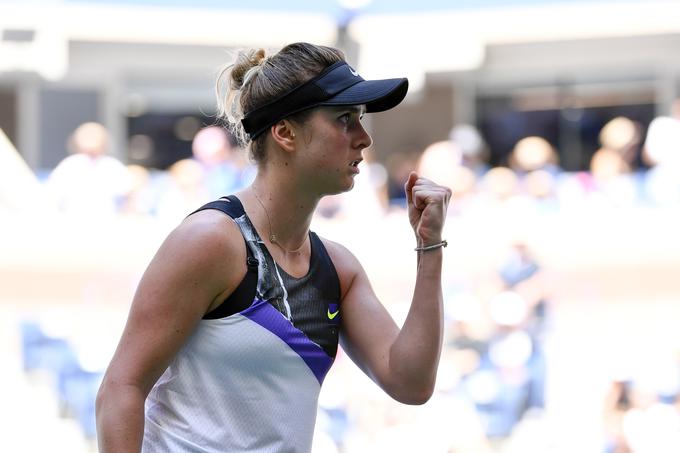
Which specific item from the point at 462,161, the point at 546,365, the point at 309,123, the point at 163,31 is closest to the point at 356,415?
the point at 546,365

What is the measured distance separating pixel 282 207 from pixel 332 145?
0.17m

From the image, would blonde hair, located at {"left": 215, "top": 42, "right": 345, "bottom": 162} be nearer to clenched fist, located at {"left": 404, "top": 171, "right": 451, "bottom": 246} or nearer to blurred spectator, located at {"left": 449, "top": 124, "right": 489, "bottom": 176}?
clenched fist, located at {"left": 404, "top": 171, "right": 451, "bottom": 246}

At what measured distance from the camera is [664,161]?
24.2 ft

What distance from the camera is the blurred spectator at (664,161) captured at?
7.13m

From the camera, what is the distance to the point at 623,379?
634 cm

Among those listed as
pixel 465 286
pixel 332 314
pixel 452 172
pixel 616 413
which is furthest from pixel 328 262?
pixel 452 172

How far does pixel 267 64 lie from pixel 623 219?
437cm

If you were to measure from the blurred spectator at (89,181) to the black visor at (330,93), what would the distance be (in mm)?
4633

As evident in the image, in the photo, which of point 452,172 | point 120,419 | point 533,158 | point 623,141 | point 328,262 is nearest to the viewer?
point 120,419

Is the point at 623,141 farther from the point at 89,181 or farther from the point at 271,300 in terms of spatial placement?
the point at 271,300

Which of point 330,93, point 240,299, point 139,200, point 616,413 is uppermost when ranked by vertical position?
point 330,93

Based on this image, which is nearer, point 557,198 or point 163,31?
point 557,198

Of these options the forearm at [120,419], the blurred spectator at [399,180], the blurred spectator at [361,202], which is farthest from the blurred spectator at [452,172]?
the forearm at [120,419]

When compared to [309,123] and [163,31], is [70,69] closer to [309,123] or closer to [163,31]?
[163,31]
